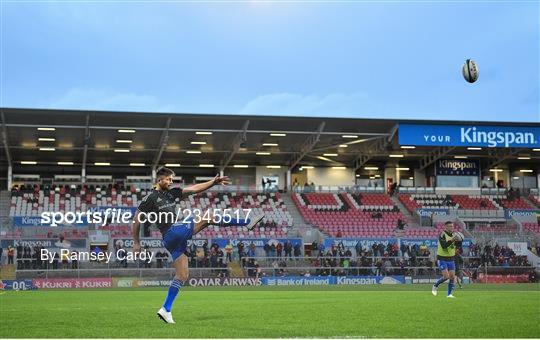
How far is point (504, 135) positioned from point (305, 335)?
46.3 m

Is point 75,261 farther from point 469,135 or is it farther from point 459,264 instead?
point 469,135

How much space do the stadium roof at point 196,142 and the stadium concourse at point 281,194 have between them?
0.15m

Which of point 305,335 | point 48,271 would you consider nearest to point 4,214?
point 48,271

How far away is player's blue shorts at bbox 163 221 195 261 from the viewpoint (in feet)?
37.2

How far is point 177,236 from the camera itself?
447 inches

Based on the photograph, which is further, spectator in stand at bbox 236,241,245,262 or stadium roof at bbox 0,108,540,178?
stadium roof at bbox 0,108,540,178

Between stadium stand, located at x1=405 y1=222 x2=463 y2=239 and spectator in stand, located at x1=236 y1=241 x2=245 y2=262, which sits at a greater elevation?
stadium stand, located at x1=405 y1=222 x2=463 y2=239

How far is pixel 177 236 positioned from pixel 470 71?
58.1 feet

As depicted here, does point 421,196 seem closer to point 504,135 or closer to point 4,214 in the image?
point 504,135

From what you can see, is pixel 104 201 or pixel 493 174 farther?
pixel 493 174

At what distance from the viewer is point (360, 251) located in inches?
1539

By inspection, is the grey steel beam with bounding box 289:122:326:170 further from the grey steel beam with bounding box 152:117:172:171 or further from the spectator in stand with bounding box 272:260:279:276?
the spectator in stand with bounding box 272:260:279:276

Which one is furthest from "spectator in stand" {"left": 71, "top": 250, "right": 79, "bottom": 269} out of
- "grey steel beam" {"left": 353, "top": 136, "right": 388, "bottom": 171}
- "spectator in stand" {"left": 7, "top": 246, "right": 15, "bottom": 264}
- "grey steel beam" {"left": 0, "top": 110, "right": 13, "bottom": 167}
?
"grey steel beam" {"left": 353, "top": 136, "right": 388, "bottom": 171}

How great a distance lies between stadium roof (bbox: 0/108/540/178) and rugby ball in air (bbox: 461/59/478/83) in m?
24.3
